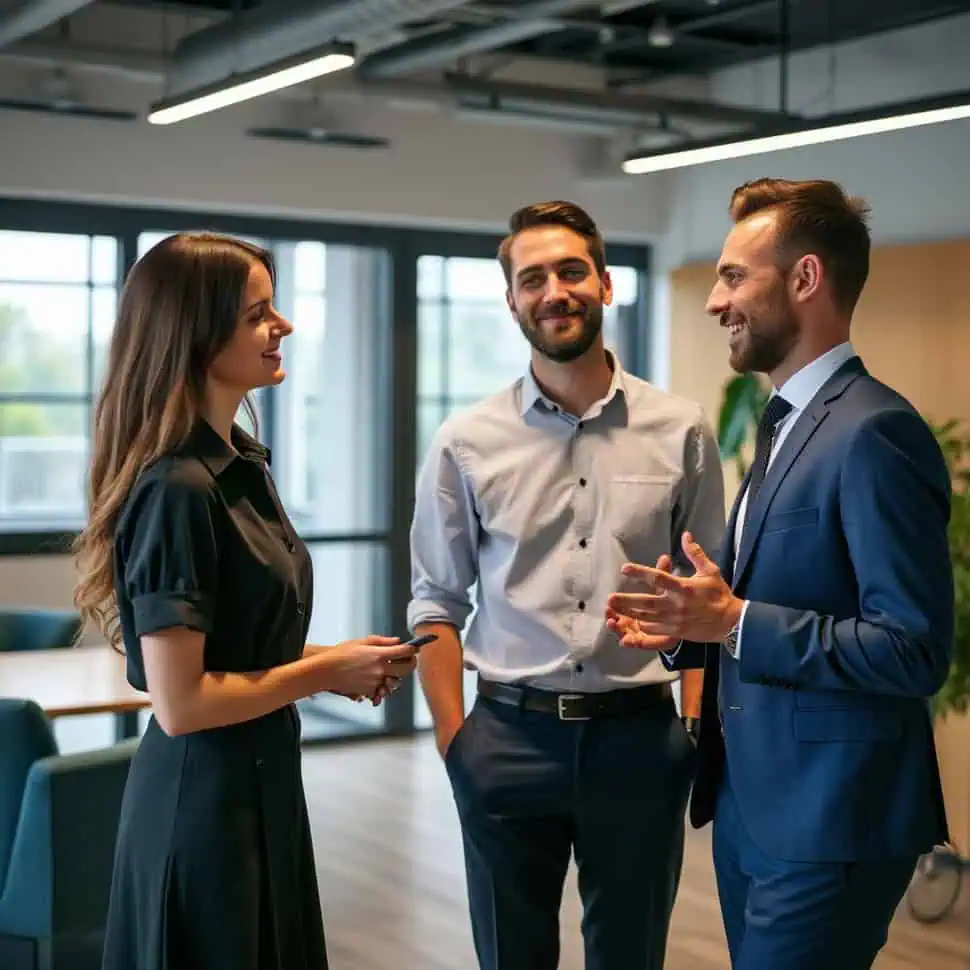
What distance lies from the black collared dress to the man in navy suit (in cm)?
54

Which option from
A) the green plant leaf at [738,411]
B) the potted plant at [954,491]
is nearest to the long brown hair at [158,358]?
the potted plant at [954,491]

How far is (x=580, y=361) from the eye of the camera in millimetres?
3031

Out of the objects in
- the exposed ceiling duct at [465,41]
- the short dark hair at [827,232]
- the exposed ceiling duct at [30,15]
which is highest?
the exposed ceiling duct at [465,41]

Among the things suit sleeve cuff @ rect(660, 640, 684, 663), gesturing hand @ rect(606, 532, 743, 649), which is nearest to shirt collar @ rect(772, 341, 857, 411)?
gesturing hand @ rect(606, 532, 743, 649)

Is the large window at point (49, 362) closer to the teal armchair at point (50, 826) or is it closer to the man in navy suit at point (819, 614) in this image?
the teal armchair at point (50, 826)

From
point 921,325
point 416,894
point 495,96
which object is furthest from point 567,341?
point 921,325

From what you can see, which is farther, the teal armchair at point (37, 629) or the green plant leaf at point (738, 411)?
the green plant leaf at point (738, 411)

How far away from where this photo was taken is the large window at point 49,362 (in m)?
7.02

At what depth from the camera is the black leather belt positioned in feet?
9.45

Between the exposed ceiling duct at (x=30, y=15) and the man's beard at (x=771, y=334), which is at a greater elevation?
the exposed ceiling duct at (x=30, y=15)

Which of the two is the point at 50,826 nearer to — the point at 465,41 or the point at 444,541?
the point at 444,541

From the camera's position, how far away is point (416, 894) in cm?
536

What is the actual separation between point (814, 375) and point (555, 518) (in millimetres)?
780

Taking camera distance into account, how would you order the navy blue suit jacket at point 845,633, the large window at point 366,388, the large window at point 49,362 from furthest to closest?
the large window at point 366,388 < the large window at point 49,362 < the navy blue suit jacket at point 845,633
